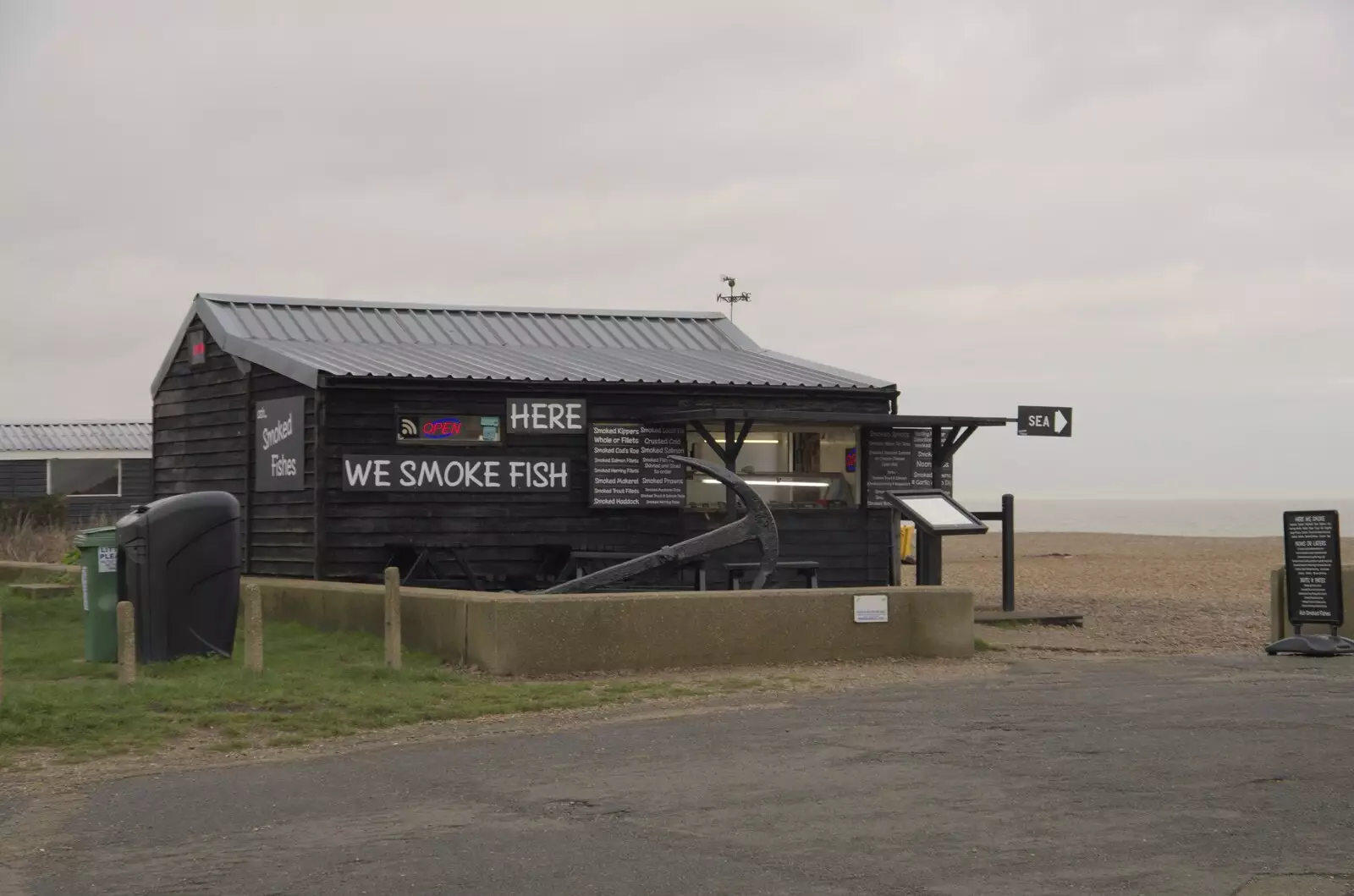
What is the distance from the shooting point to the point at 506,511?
18.2 metres

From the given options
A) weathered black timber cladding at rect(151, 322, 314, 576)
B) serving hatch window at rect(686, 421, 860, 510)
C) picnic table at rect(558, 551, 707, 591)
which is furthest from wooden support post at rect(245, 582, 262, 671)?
serving hatch window at rect(686, 421, 860, 510)

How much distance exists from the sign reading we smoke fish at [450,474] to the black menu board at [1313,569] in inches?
308

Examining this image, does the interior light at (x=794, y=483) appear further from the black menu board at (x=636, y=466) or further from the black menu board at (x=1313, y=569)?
the black menu board at (x=1313, y=569)

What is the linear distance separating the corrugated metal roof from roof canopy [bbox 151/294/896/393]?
21756 mm

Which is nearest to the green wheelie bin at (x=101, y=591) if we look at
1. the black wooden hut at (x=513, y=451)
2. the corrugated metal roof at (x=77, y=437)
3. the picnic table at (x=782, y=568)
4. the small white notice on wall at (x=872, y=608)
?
the black wooden hut at (x=513, y=451)

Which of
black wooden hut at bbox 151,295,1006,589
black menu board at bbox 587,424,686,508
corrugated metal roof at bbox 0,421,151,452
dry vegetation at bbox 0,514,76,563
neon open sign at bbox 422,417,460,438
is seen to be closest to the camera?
black wooden hut at bbox 151,295,1006,589

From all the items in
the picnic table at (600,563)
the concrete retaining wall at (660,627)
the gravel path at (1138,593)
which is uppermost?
the picnic table at (600,563)

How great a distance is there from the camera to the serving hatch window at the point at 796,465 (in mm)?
19516

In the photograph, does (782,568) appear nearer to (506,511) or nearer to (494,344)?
(506,511)

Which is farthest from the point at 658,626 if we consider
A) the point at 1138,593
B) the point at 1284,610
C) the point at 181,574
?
the point at 1138,593

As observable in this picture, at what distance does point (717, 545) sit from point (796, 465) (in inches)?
146

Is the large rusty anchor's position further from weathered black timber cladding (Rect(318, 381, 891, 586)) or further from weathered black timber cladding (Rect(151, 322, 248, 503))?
weathered black timber cladding (Rect(151, 322, 248, 503))

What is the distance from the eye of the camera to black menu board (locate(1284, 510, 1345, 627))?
1521 centimetres

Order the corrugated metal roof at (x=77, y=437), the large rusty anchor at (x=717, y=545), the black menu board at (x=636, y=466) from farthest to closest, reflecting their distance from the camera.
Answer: the corrugated metal roof at (x=77, y=437), the black menu board at (x=636, y=466), the large rusty anchor at (x=717, y=545)
